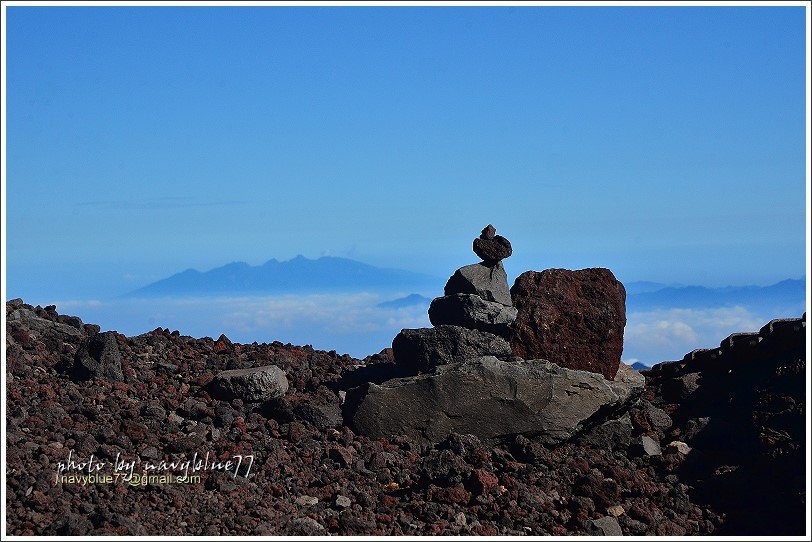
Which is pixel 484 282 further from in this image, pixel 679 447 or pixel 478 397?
pixel 679 447

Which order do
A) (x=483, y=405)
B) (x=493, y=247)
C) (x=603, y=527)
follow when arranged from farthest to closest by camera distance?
(x=493, y=247)
(x=483, y=405)
(x=603, y=527)

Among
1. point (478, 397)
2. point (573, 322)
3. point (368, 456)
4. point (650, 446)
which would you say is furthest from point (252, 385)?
point (650, 446)

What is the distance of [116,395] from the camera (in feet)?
45.7

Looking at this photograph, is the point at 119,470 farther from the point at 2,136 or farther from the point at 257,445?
the point at 2,136

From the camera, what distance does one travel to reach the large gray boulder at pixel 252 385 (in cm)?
1410

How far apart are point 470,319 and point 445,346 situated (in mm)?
776

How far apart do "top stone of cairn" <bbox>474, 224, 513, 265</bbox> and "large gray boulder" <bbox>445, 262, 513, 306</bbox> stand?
0.14 m

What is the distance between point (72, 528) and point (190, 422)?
2.96 metres

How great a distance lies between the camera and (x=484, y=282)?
600 inches

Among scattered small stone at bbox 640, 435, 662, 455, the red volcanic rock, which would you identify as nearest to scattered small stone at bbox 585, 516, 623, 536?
scattered small stone at bbox 640, 435, 662, 455

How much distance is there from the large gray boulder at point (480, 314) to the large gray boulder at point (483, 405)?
1.37 m

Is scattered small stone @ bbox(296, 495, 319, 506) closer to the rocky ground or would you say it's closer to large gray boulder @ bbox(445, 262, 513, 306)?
the rocky ground

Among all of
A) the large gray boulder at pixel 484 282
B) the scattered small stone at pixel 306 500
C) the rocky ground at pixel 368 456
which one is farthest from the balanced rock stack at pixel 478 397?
the scattered small stone at pixel 306 500

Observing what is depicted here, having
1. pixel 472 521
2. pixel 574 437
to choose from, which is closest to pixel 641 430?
pixel 574 437
